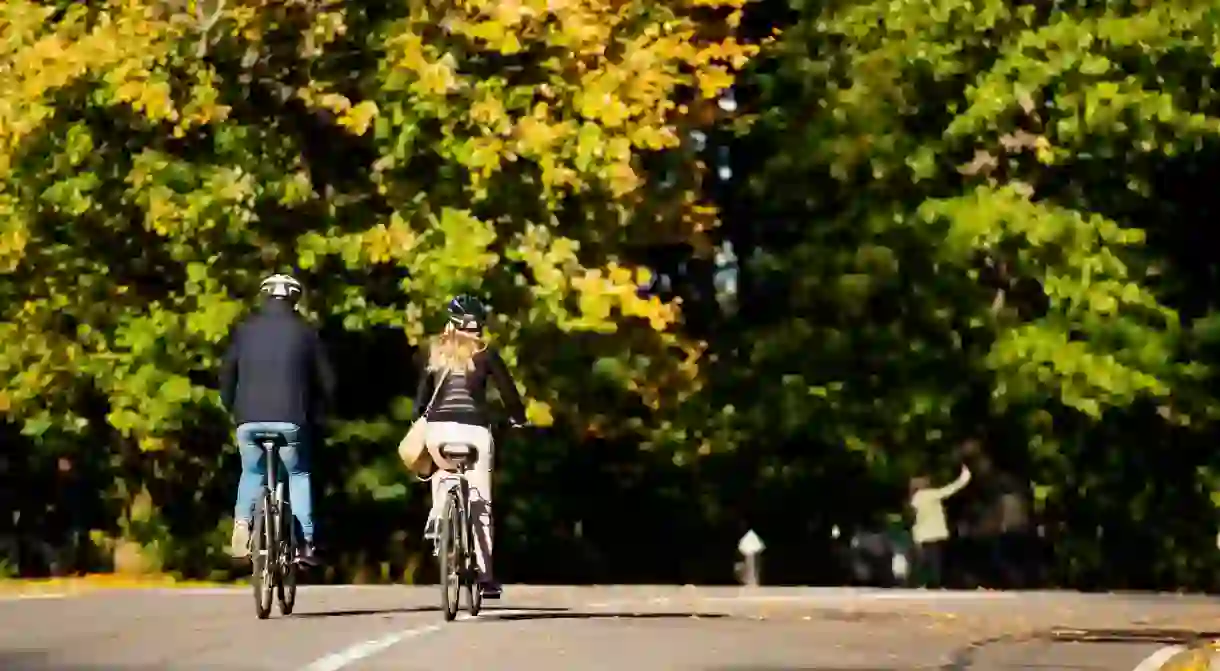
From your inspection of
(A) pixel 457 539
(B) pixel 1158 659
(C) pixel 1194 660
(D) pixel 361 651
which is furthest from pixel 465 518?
(C) pixel 1194 660

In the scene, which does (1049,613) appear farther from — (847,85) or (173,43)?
(847,85)

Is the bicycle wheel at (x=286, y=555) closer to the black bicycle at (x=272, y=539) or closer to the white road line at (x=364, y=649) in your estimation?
the black bicycle at (x=272, y=539)

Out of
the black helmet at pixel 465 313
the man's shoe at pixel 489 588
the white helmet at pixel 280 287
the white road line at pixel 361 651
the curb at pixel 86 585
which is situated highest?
the white helmet at pixel 280 287

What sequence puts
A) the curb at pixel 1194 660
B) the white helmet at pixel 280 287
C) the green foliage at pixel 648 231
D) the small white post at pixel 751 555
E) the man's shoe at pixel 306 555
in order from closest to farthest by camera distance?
1. the curb at pixel 1194 660
2. the white helmet at pixel 280 287
3. the man's shoe at pixel 306 555
4. the green foliage at pixel 648 231
5. the small white post at pixel 751 555

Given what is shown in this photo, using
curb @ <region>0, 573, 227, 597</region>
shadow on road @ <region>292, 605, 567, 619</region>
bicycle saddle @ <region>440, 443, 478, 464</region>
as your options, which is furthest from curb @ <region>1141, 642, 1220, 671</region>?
curb @ <region>0, 573, 227, 597</region>

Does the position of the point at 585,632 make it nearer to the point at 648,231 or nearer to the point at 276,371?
the point at 276,371

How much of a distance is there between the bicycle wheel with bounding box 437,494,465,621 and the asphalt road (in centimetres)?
17

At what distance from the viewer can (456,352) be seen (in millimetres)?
17234

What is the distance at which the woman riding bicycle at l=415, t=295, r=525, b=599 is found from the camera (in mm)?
17234

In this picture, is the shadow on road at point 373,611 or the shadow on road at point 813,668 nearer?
the shadow on road at point 813,668

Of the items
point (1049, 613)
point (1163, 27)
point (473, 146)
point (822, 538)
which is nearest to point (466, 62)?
point (473, 146)

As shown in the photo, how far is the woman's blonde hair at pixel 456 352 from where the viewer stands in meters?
17.2

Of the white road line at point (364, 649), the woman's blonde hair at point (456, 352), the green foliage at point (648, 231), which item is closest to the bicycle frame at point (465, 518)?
the white road line at point (364, 649)

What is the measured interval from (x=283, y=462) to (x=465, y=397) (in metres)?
1.11
